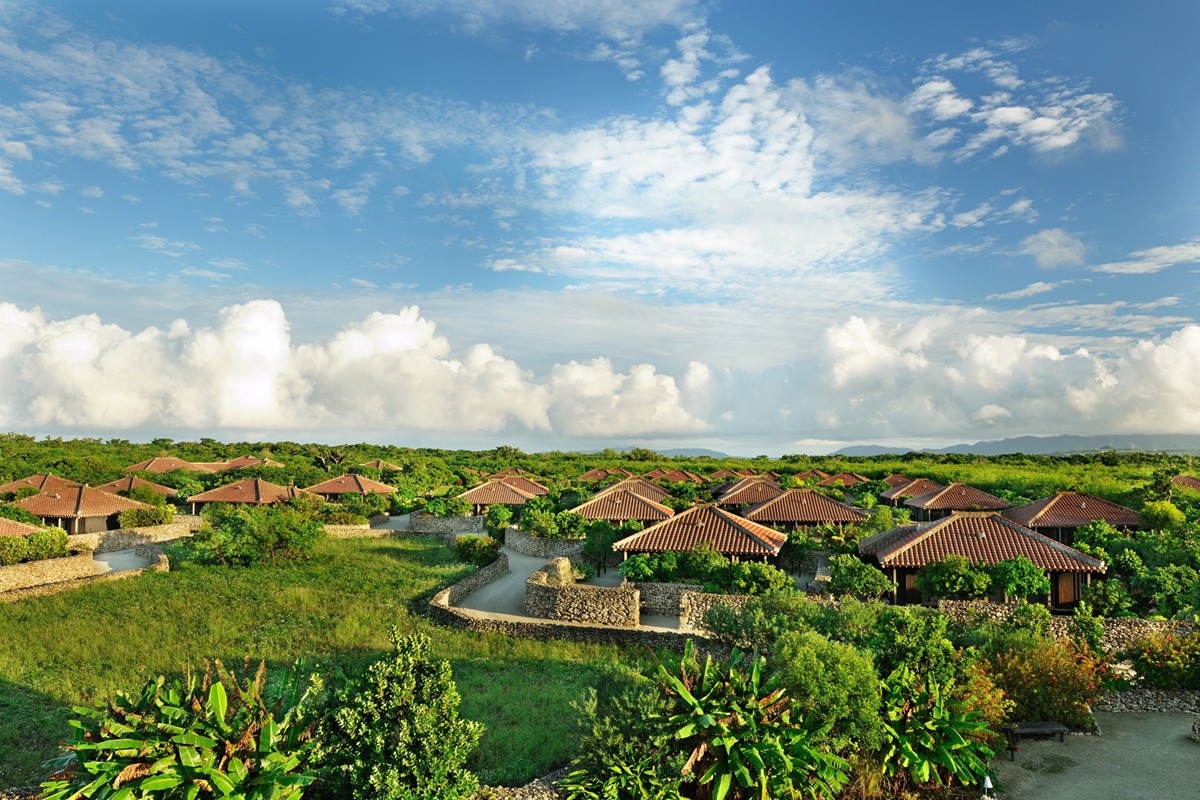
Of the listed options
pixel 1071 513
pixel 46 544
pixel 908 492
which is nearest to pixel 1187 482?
pixel 908 492

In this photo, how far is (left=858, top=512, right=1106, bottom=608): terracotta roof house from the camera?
87.7ft

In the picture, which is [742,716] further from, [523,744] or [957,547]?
[957,547]

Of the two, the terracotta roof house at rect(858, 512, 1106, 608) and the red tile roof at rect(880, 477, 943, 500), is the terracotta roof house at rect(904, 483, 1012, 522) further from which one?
the terracotta roof house at rect(858, 512, 1106, 608)

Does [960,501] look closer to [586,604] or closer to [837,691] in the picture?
[586,604]

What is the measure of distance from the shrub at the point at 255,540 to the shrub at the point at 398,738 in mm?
26969

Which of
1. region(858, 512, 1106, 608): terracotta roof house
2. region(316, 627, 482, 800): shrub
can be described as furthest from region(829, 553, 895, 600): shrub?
region(316, 627, 482, 800): shrub

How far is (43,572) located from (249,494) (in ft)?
63.8

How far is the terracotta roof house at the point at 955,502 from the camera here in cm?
4866

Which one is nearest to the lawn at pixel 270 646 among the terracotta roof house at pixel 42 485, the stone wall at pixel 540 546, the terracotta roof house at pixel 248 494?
the stone wall at pixel 540 546

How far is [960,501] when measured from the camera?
49.9m

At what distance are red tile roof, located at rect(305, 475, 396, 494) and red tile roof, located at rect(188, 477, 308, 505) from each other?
3836 mm

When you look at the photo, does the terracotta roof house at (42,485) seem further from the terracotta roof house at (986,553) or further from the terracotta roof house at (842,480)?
the terracotta roof house at (842,480)

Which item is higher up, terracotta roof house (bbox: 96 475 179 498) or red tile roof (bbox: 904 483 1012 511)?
red tile roof (bbox: 904 483 1012 511)

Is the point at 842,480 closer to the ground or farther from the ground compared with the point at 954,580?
farther from the ground
